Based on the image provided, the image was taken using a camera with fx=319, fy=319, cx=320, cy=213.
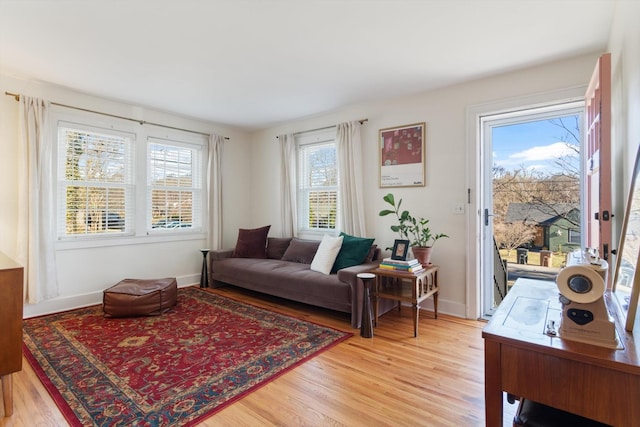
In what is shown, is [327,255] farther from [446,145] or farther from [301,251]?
[446,145]

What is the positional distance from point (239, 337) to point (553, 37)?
11.4 ft

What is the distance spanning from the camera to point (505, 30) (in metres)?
2.33

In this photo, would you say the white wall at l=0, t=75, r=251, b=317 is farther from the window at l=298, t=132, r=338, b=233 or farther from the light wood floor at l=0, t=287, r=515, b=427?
the light wood floor at l=0, t=287, r=515, b=427

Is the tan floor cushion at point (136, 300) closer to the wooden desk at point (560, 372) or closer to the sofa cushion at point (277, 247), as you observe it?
the sofa cushion at point (277, 247)

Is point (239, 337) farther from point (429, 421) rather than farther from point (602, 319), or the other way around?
point (602, 319)

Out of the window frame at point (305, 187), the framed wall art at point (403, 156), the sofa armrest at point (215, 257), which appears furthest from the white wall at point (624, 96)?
the sofa armrest at point (215, 257)

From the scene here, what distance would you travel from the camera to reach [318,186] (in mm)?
4613

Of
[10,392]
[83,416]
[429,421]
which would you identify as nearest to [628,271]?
[429,421]

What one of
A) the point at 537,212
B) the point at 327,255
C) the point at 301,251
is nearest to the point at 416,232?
the point at 327,255

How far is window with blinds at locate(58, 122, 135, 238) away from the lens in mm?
→ 3572

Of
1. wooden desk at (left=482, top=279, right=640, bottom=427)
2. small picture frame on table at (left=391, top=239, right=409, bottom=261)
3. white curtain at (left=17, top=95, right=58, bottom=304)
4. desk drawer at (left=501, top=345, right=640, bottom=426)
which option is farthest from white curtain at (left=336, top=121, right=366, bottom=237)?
white curtain at (left=17, top=95, right=58, bottom=304)

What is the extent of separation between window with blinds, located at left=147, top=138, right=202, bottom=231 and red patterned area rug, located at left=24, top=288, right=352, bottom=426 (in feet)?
4.57

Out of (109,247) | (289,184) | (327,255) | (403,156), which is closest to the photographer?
(327,255)

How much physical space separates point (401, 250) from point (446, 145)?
127 centimetres
